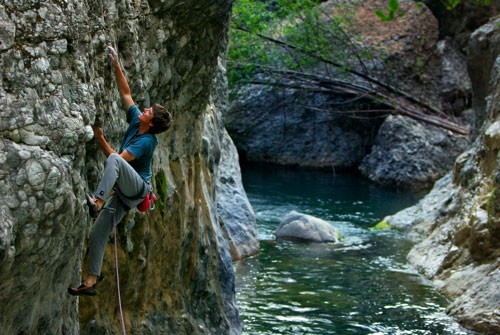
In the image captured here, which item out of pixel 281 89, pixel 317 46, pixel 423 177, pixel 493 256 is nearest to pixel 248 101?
pixel 281 89

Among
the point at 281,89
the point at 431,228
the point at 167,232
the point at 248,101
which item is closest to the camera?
the point at 167,232

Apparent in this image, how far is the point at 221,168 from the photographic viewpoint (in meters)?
18.6

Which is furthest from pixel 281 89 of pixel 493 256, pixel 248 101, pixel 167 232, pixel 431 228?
pixel 167 232

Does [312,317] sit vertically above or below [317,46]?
below

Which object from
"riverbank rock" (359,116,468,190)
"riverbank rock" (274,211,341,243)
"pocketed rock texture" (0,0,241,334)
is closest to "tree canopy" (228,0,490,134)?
"riverbank rock" (359,116,468,190)

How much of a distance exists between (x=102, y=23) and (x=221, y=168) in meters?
11.4

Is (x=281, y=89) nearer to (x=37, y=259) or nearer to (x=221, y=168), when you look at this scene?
(x=221, y=168)

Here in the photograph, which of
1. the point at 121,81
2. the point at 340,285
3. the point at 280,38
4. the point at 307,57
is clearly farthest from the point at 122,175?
the point at 280,38

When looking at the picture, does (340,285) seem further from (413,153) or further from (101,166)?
(413,153)

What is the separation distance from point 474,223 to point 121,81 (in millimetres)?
8856

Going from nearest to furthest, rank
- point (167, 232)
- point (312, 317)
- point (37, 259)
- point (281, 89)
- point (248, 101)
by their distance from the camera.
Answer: point (37, 259) → point (167, 232) → point (312, 317) → point (281, 89) → point (248, 101)

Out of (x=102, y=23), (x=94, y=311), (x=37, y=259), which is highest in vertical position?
(x=102, y=23)

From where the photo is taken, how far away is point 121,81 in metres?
7.80

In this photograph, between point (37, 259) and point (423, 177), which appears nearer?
point (37, 259)
